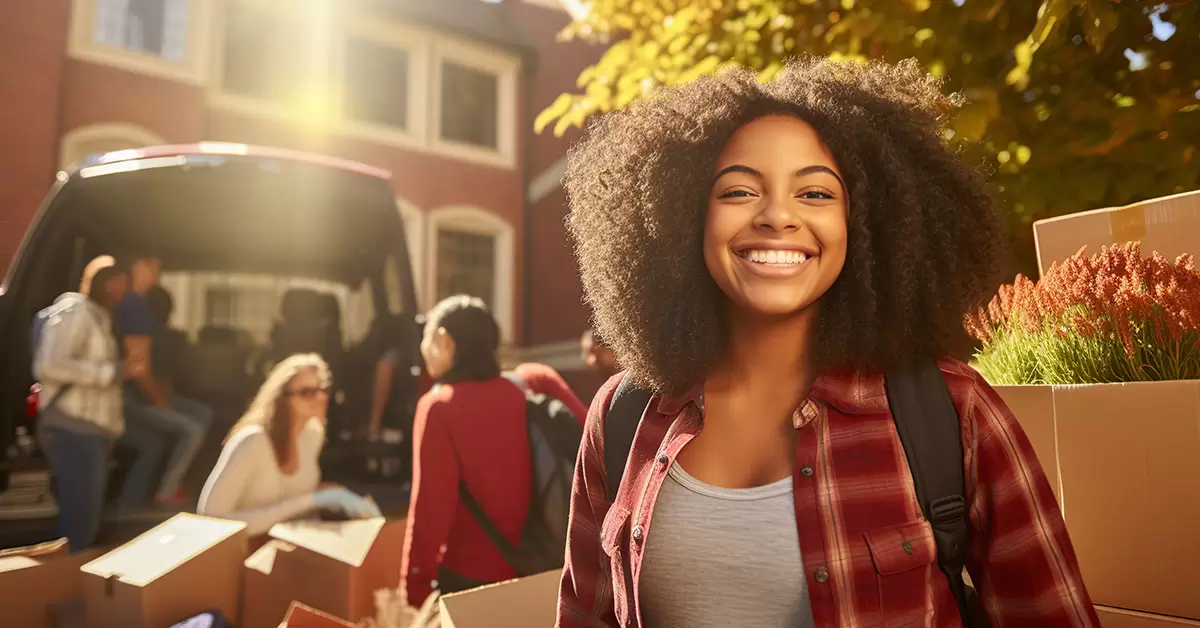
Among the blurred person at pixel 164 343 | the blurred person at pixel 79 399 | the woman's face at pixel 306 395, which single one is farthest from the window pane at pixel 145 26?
the woman's face at pixel 306 395

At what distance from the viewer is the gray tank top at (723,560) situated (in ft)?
3.88

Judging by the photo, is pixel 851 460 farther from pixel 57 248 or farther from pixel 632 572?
pixel 57 248

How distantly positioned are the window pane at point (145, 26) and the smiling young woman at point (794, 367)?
695 centimetres

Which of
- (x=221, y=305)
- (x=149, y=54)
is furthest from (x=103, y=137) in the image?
(x=221, y=305)

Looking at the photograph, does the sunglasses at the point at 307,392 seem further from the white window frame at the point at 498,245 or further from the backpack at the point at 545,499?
the white window frame at the point at 498,245

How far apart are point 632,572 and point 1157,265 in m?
1.25

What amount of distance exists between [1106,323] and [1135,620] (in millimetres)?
583

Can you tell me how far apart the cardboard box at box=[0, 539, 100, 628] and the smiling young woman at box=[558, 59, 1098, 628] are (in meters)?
2.11

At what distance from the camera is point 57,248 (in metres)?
3.30

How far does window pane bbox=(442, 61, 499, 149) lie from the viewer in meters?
11.0

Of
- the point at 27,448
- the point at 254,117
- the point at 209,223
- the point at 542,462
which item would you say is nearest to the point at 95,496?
the point at 27,448

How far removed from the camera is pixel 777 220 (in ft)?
4.20

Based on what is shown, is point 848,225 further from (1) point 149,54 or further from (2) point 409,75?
(2) point 409,75

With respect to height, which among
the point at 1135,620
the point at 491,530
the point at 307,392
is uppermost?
the point at 307,392
